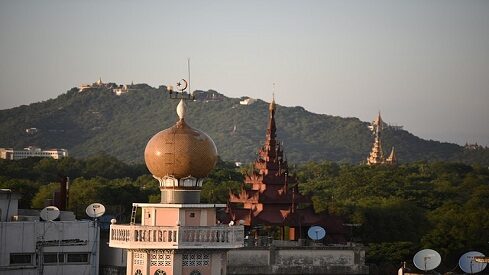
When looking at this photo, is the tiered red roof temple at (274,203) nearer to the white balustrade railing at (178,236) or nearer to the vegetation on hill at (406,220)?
the vegetation on hill at (406,220)

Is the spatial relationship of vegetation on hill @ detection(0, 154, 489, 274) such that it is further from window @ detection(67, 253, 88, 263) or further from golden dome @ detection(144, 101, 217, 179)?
golden dome @ detection(144, 101, 217, 179)

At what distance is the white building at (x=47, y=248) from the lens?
166ft

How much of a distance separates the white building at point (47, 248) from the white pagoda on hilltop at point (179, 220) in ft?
89.4

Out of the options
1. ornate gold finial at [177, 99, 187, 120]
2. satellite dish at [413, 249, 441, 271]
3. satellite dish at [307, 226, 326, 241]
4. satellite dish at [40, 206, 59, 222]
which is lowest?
satellite dish at [413, 249, 441, 271]

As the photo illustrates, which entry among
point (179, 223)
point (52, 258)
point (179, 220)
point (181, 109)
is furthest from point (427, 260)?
point (179, 223)

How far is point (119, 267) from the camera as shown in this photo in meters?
49.1

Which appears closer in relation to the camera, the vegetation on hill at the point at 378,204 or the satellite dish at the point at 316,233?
the satellite dish at the point at 316,233

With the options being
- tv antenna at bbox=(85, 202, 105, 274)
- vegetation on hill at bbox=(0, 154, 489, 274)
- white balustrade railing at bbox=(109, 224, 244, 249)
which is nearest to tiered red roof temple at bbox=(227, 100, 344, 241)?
vegetation on hill at bbox=(0, 154, 489, 274)

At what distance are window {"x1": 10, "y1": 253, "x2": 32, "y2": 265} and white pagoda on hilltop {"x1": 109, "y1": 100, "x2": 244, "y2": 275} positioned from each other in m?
28.5

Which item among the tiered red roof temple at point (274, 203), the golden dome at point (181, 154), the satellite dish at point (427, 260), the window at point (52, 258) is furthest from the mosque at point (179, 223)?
the tiered red roof temple at point (274, 203)

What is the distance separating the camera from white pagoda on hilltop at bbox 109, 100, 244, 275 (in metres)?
22.6

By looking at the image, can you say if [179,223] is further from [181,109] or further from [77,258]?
[77,258]

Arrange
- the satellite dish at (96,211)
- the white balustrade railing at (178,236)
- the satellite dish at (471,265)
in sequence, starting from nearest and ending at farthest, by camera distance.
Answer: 1. the white balustrade railing at (178,236)
2. the satellite dish at (96,211)
3. the satellite dish at (471,265)

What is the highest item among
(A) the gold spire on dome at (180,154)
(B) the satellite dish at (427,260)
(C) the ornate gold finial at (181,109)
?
(C) the ornate gold finial at (181,109)
